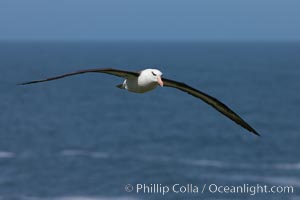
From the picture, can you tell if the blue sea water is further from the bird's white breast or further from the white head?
the white head

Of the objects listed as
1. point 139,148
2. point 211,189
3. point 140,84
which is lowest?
point 140,84

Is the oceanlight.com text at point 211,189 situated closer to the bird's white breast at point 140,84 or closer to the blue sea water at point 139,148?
the blue sea water at point 139,148

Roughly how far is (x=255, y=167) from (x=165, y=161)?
14.7m

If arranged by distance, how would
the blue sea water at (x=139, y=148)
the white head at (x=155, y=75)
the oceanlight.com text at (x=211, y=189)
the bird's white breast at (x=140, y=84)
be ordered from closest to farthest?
the white head at (x=155, y=75), the bird's white breast at (x=140, y=84), the oceanlight.com text at (x=211, y=189), the blue sea water at (x=139, y=148)

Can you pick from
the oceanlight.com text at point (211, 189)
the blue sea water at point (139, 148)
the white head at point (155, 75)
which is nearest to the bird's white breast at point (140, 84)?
the white head at point (155, 75)

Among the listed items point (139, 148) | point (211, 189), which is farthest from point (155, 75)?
point (139, 148)

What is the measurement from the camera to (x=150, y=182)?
9975 centimetres

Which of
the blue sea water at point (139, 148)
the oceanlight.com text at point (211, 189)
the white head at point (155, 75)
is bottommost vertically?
the white head at point (155, 75)

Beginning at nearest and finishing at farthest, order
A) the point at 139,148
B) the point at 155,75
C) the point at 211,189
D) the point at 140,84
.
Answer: the point at 155,75 → the point at 140,84 → the point at 211,189 → the point at 139,148

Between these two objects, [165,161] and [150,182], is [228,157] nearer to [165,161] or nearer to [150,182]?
[165,161]

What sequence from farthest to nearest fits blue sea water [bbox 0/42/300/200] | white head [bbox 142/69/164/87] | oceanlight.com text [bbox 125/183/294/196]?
blue sea water [bbox 0/42/300/200] → oceanlight.com text [bbox 125/183/294/196] → white head [bbox 142/69/164/87]

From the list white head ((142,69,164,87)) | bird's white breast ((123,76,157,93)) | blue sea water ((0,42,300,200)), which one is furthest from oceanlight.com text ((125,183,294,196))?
white head ((142,69,164,87))

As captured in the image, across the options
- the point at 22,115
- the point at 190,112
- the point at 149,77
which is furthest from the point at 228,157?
the point at 149,77

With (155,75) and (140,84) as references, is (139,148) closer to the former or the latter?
(140,84)
